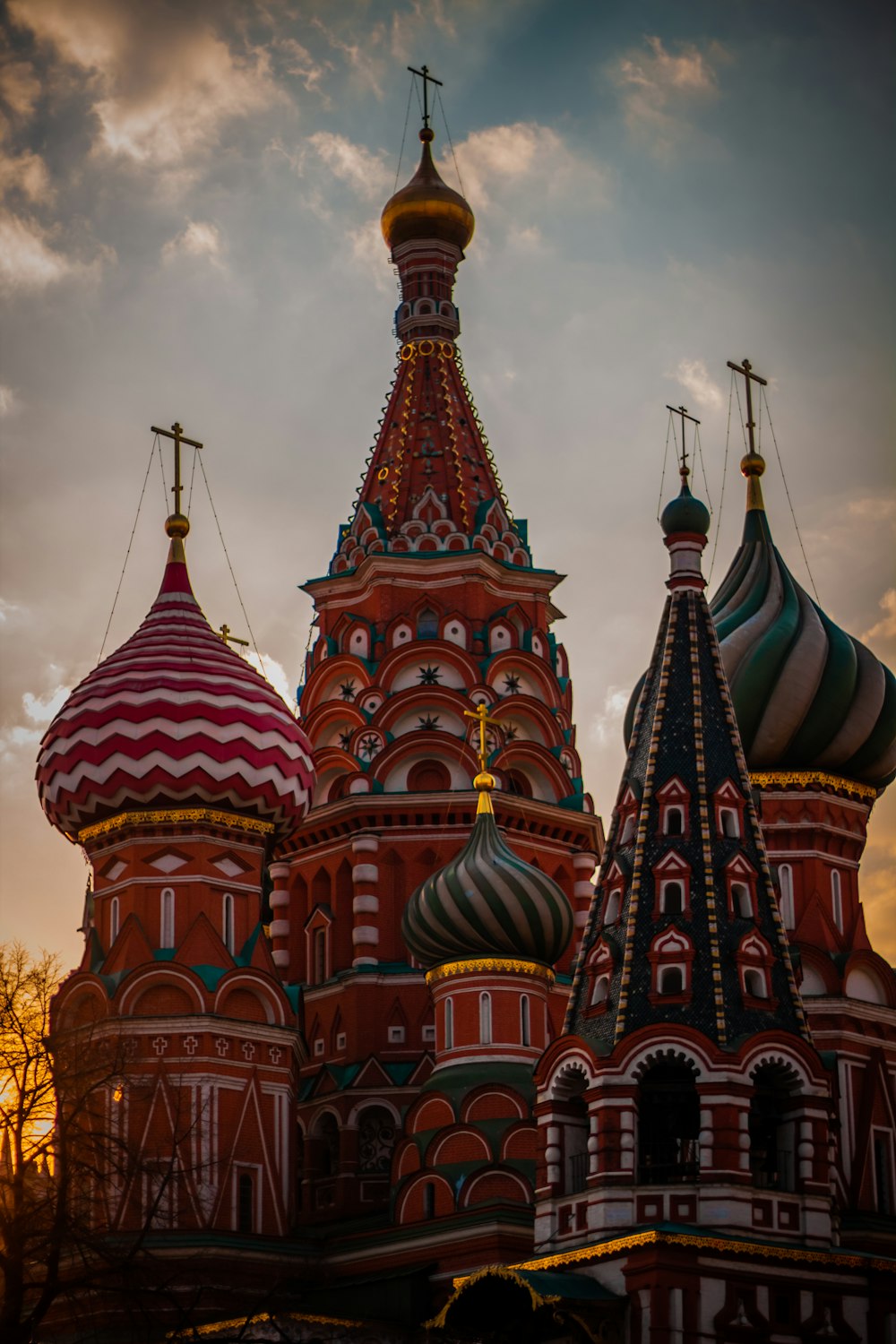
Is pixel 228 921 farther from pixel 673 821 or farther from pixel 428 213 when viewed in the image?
pixel 428 213

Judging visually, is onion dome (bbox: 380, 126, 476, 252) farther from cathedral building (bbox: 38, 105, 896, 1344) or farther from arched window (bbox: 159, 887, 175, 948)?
arched window (bbox: 159, 887, 175, 948)

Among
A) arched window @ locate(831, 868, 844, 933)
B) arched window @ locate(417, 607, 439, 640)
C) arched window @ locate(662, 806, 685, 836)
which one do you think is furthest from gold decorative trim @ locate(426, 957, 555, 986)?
arched window @ locate(417, 607, 439, 640)

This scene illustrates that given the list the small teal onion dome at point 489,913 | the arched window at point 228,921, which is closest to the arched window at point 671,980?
the small teal onion dome at point 489,913

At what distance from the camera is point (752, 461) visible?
109 feet

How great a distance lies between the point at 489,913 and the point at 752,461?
22.9 feet

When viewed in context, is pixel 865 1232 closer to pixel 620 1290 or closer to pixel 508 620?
pixel 620 1290

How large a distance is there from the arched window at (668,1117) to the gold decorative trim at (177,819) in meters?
6.92

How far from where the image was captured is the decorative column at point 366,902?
32844mm

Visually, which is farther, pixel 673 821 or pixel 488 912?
pixel 488 912

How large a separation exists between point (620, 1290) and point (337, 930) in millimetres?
9768

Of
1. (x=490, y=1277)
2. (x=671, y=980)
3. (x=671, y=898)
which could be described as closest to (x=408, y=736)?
(x=671, y=898)

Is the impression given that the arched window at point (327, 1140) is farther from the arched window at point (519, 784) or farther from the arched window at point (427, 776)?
the arched window at point (519, 784)

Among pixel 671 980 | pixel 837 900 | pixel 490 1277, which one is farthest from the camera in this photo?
pixel 837 900

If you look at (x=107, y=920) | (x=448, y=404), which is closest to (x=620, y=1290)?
(x=107, y=920)
